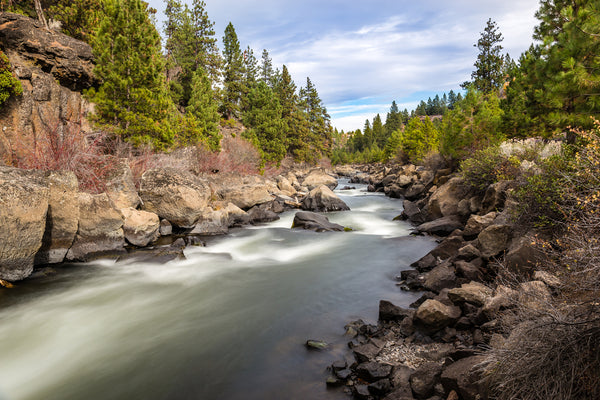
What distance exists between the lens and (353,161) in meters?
97.2

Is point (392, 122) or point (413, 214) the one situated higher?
point (392, 122)

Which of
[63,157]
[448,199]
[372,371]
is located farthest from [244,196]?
[372,371]

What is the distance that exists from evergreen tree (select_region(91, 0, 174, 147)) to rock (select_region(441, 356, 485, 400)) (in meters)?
17.9

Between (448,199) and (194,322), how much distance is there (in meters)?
11.9

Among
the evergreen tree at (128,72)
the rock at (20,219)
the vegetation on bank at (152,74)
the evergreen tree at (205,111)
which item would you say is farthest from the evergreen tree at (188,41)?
the rock at (20,219)

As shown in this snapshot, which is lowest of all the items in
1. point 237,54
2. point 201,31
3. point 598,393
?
point 598,393

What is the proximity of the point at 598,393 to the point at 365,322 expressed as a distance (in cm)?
401

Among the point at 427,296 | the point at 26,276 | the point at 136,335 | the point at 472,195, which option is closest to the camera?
the point at 136,335

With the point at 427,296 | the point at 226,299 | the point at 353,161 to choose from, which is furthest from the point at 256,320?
the point at 353,161

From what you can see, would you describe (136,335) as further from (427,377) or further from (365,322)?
(427,377)


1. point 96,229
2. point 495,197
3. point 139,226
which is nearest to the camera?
point 495,197

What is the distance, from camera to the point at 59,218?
8922mm

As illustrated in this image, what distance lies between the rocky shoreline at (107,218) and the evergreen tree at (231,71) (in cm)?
3304

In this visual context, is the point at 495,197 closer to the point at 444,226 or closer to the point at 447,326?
the point at 444,226
